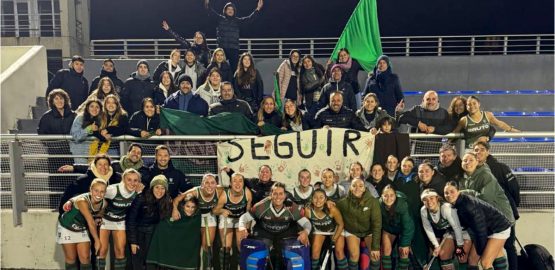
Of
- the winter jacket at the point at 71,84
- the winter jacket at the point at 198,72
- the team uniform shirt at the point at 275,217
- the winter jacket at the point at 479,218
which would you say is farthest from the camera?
the winter jacket at the point at 198,72

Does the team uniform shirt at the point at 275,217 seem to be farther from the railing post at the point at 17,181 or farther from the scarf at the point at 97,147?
the railing post at the point at 17,181

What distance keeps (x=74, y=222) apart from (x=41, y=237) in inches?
56.7

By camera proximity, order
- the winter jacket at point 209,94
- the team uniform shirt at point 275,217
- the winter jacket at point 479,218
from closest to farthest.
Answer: the winter jacket at point 479,218, the team uniform shirt at point 275,217, the winter jacket at point 209,94

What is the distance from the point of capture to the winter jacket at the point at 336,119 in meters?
6.34

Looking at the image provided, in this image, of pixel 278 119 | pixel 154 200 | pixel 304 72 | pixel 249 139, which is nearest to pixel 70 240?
pixel 154 200

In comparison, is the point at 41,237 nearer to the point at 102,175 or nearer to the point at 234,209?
the point at 102,175

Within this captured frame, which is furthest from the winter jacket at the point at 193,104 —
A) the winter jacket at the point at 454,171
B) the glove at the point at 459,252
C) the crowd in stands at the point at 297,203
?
the glove at the point at 459,252

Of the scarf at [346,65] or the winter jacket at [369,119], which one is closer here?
the winter jacket at [369,119]

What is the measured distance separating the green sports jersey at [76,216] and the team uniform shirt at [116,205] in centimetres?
12

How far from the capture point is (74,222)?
18.4 ft

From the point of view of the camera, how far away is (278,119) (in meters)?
6.41

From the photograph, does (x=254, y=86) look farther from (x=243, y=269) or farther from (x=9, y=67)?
(x=9, y=67)

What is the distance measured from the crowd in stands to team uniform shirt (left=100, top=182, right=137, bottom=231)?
1 centimetres

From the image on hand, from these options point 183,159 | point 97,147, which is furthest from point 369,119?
point 97,147
